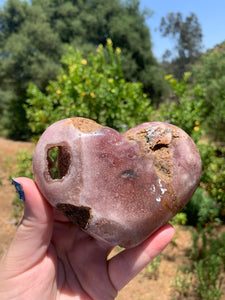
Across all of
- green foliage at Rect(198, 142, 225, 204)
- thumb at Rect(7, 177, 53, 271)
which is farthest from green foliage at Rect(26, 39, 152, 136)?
thumb at Rect(7, 177, 53, 271)

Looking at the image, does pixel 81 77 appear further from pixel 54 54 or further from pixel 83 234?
pixel 54 54

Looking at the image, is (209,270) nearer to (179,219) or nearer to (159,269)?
(159,269)

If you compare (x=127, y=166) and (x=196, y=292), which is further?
(x=196, y=292)

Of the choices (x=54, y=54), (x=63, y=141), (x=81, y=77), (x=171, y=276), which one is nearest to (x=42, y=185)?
(x=63, y=141)

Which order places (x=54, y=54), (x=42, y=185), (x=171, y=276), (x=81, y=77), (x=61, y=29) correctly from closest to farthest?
(x=42, y=185) → (x=171, y=276) → (x=81, y=77) → (x=54, y=54) → (x=61, y=29)

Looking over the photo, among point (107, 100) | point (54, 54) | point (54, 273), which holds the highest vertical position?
point (54, 54)

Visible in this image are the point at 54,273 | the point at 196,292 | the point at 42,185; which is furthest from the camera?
the point at 196,292

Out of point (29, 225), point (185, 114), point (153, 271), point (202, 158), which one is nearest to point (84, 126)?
point (29, 225)

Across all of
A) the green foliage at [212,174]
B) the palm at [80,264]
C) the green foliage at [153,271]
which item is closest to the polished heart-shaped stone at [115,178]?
the palm at [80,264]
